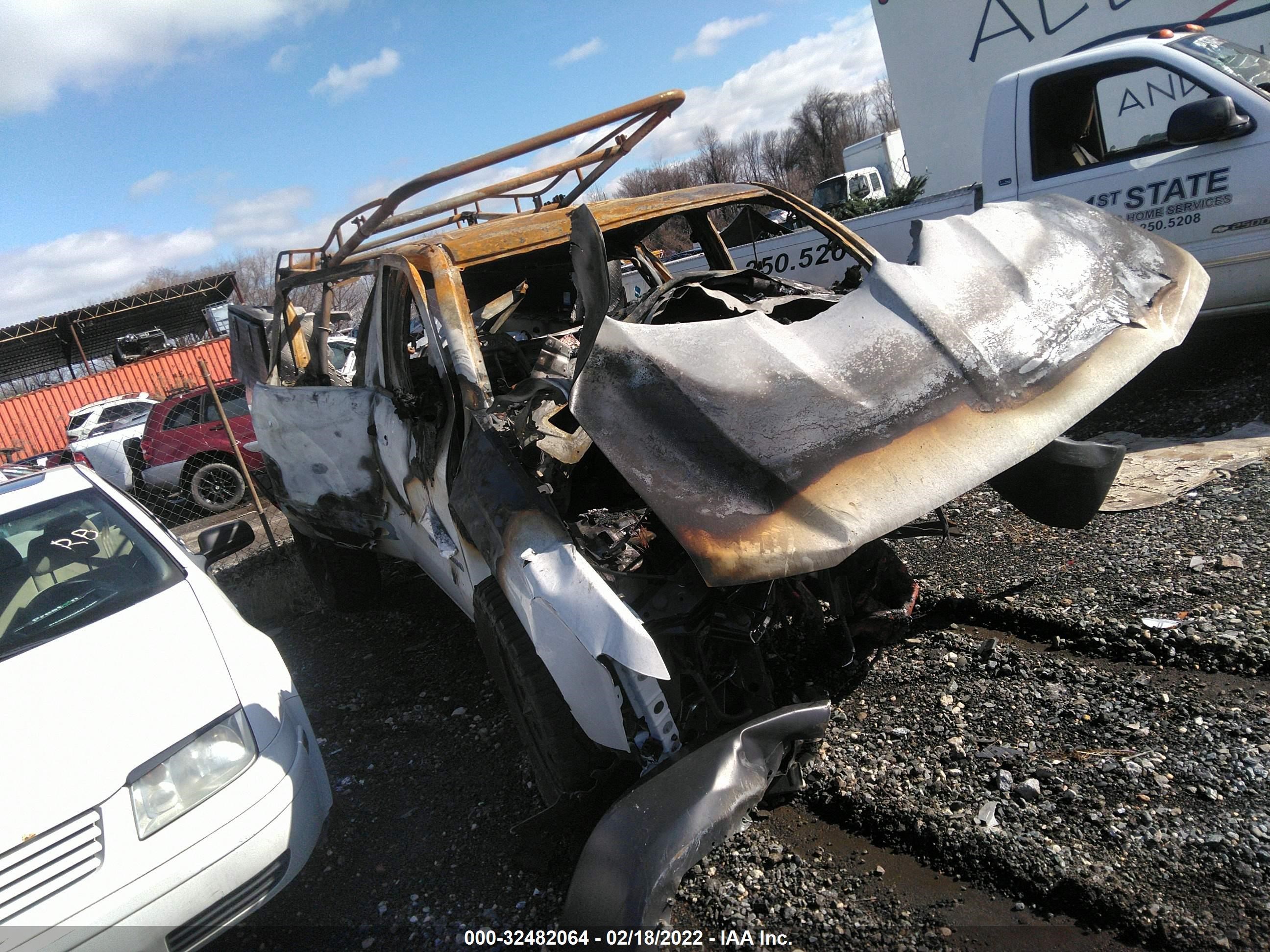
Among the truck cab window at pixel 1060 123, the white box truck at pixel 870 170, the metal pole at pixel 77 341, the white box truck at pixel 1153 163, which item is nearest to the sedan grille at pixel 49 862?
the white box truck at pixel 1153 163

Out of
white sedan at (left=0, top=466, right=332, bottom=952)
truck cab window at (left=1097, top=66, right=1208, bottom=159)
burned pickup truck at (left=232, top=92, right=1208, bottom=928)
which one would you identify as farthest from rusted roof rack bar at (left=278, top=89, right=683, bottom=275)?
truck cab window at (left=1097, top=66, right=1208, bottom=159)

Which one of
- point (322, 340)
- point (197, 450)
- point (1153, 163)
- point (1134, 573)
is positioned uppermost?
point (322, 340)

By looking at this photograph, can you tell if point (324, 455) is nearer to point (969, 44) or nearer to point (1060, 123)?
point (1060, 123)

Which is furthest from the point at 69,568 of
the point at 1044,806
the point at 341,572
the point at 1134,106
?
the point at 1134,106

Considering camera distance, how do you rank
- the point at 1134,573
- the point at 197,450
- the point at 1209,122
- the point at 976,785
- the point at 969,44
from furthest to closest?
the point at 969,44 → the point at 197,450 → the point at 1209,122 → the point at 1134,573 → the point at 976,785

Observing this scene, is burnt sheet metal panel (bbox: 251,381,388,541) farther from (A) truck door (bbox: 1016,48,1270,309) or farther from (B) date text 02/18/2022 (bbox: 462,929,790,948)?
(A) truck door (bbox: 1016,48,1270,309)

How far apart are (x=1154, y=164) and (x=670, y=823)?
5013 mm

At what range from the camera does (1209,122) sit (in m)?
4.43

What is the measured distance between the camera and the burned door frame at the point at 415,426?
304cm

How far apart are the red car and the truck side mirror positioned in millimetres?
8959

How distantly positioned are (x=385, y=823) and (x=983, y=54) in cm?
1306

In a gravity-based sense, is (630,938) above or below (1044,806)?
above

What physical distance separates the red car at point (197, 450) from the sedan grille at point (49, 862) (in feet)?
26.0

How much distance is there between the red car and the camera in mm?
9383
